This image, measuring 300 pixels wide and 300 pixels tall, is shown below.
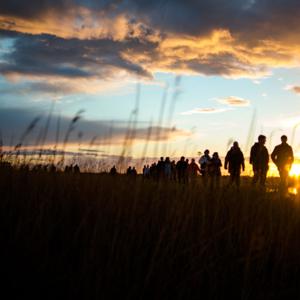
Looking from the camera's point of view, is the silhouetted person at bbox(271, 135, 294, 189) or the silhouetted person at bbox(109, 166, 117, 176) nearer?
the silhouetted person at bbox(109, 166, 117, 176)

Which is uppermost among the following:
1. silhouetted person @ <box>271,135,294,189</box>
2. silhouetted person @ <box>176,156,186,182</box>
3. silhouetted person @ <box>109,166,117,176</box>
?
silhouetted person @ <box>271,135,294,189</box>

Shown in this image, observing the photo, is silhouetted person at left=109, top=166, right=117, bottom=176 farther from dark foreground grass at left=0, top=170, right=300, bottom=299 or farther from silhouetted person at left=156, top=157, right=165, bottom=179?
dark foreground grass at left=0, top=170, right=300, bottom=299

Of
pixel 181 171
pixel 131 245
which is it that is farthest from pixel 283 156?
pixel 131 245

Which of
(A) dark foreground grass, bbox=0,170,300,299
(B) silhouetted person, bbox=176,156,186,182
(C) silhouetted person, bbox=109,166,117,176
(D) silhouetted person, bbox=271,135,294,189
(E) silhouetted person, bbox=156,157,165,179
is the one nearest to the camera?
(A) dark foreground grass, bbox=0,170,300,299

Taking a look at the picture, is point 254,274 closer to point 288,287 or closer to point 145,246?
point 288,287

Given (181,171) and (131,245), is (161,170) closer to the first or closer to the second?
(131,245)

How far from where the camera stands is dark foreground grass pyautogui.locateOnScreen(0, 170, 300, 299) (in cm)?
299

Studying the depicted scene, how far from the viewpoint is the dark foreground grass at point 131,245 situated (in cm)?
299

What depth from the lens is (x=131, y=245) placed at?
3.32 meters

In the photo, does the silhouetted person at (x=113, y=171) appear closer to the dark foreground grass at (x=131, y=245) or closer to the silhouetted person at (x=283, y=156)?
the dark foreground grass at (x=131, y=245)

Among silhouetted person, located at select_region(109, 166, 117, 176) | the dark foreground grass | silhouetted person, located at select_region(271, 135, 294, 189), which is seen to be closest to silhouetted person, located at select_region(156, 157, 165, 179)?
the dark foreground grass

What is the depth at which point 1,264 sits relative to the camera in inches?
118

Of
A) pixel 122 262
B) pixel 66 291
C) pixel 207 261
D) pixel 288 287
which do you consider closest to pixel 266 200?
pixel 288 287

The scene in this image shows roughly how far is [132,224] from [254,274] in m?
1.14
